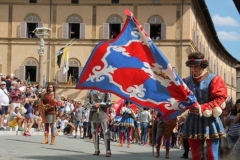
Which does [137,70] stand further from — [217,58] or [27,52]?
[217,58]

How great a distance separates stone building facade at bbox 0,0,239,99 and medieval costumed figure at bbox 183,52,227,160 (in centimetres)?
4788

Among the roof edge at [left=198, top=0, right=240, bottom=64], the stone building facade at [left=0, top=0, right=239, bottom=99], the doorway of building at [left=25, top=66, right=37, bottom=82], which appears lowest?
the doorway of building at [left=25, top=66, right=37, bottom=82]

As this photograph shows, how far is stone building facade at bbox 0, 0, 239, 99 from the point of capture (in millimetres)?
57500

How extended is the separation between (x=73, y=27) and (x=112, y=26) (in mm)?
3303

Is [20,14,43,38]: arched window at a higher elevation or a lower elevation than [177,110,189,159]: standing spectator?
higher

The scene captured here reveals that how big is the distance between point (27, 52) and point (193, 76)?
4994cm

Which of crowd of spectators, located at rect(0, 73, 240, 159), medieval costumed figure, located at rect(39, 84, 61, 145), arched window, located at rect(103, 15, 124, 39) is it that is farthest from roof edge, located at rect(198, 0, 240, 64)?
medieval costumed figure, located at rect(39, 84, 61, 145)

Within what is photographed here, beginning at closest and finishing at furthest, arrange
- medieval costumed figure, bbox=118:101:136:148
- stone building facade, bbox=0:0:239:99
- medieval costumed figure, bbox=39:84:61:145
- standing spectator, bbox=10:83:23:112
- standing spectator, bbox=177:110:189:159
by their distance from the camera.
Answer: standing spectator, bbox=177:110:189:159, medieval costumed figure, bbox=39:84:61:145, medieval costumed figure, bbox=118:101:136:148, standing spectator, bbox=10:83:23:112, stone building facade, bbox=0:0:239:99

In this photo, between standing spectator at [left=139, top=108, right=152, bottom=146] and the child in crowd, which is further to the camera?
the child in crowd

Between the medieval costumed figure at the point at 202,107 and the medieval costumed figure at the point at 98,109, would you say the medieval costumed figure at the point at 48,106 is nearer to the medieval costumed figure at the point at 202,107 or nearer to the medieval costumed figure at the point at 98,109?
the medieval costumed figure at the point at 98,109

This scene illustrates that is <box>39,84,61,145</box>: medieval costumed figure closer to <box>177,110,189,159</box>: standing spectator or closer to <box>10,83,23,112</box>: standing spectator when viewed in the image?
<box>177,110,189,159</box>: standing spectator

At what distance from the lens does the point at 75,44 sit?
58531mm

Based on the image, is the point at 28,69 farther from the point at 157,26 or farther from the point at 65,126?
the point at 65,126

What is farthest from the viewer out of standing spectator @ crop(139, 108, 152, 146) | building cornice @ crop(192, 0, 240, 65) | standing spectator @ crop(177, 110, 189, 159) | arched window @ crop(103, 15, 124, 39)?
building cornice @ crop(192, 0, 240, 65)
